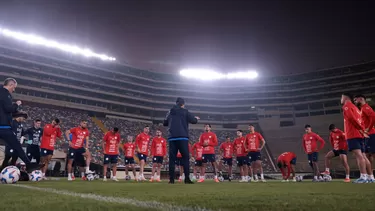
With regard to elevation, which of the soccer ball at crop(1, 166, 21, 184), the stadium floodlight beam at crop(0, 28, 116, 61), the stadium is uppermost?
the stadium floodlight beam at crop(0, 28, 116, 61)

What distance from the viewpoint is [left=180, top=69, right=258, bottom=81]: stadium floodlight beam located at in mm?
62094

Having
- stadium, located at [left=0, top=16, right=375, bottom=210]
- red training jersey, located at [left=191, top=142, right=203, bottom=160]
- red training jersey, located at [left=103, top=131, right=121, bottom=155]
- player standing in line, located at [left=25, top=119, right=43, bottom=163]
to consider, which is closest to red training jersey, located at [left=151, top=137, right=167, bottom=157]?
red training jersey, located at [left=103, top=131, right=121, bottom=155]

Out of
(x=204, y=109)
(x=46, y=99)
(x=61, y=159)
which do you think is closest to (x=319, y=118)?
(x=204, y=109)

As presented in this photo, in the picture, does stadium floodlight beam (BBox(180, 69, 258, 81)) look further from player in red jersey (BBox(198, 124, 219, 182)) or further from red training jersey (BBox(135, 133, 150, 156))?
player in red jersey (BBox(198, 124, 219, 182))

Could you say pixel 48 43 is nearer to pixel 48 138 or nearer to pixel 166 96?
pixel 166 96

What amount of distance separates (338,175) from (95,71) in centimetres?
4320

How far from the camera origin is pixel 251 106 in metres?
59.7

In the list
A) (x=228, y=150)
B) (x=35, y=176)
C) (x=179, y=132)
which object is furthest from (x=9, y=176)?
(x=228, y=150)

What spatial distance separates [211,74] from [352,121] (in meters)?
55.8

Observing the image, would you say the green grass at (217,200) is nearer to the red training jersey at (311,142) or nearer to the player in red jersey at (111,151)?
the player in red jersey at (111,151)

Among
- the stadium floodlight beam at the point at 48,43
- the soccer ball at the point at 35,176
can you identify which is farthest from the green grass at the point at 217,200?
the stadium floodlight beam at the point at 48,43

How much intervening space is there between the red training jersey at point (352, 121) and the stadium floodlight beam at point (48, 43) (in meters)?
52.0

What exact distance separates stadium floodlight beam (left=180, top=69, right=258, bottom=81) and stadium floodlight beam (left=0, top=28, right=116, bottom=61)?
15.8 metres

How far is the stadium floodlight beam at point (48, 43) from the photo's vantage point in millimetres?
47062
